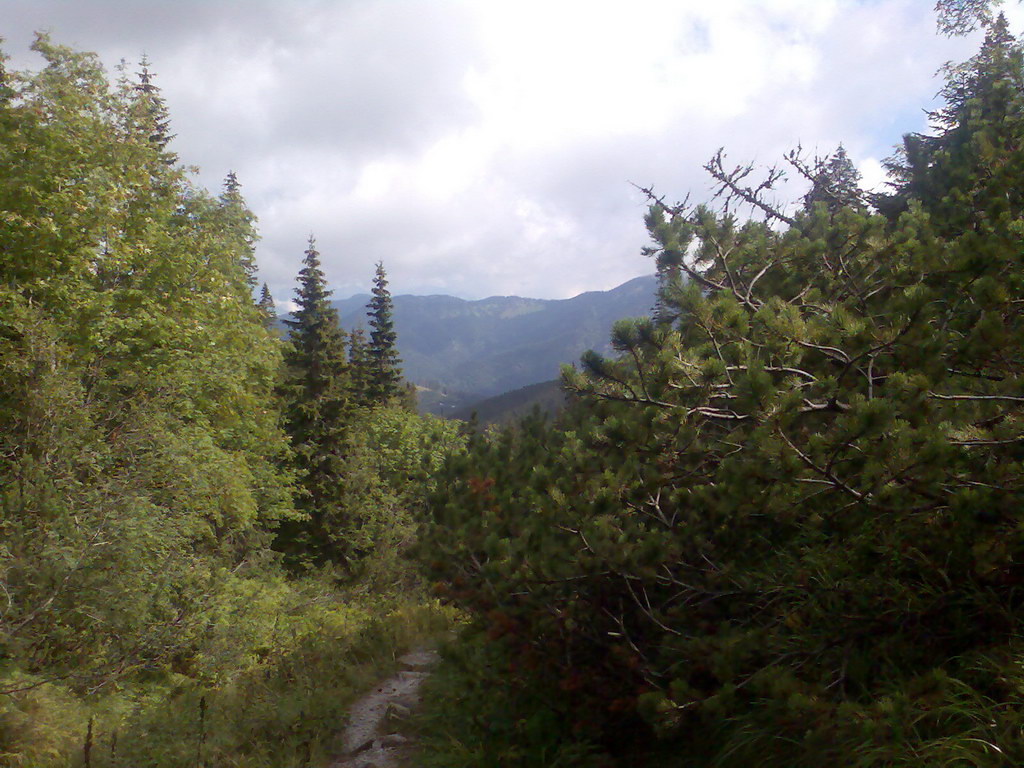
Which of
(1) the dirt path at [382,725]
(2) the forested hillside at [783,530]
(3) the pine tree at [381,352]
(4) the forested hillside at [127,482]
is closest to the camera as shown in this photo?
(2) the forested hillside at [783,530]

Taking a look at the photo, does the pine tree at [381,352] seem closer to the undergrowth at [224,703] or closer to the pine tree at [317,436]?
the pine tree at [317,436]

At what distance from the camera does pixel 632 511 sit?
4.54m

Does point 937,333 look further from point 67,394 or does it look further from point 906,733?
point 67,394

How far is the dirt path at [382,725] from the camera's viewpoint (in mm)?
6055

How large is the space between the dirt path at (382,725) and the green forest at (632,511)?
0.83 feet

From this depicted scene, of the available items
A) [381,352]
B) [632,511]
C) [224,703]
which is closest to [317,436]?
[381,352]

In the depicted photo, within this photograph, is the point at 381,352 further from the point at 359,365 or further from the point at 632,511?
the point at 632,511

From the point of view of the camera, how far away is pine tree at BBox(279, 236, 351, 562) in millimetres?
22812

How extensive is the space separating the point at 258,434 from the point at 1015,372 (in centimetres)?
1872

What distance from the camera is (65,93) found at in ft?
39.7

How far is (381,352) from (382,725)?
94.7 feet

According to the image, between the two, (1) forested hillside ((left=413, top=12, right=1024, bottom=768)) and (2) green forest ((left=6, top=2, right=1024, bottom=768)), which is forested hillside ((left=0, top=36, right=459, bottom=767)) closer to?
(2) green forest ((left=6, top=2, right=1024, bottom=768))

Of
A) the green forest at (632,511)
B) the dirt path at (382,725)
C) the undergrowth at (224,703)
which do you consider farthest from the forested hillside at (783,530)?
the undergrowth at (224,703)

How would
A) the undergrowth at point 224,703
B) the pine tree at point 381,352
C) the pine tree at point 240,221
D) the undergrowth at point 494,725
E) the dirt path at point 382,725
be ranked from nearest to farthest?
the undergrowth at point 494,725 < the dirt path at point 382,725 < the undergrowth at point 224,703 < the pine tree at point 240,221 < the pine tree at point 381,352
